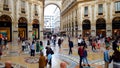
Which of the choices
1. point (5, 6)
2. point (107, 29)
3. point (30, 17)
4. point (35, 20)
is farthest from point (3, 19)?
point (107, 29)

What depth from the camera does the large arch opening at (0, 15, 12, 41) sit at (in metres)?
33.4

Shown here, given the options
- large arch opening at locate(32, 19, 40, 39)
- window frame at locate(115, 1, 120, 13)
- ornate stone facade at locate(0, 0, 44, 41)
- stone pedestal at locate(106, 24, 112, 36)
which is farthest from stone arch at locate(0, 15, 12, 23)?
window frame at locate(115, 1, 120, 13)

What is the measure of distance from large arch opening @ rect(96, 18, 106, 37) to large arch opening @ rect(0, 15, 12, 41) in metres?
21.0

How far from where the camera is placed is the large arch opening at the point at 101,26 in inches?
1771

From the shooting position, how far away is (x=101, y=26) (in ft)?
149

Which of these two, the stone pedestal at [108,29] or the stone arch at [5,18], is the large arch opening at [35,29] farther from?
the stone pedestal at [108,29]

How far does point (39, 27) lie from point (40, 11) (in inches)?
152

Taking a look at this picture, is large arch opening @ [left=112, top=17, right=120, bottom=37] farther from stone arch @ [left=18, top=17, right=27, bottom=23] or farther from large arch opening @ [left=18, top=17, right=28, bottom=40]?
stone arch @ [left=18, top=17, right=27, bottom=23]

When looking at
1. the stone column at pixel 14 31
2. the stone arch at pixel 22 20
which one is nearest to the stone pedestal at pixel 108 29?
the stone arch at pixel 22 20

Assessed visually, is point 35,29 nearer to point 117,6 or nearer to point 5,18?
point 5,18

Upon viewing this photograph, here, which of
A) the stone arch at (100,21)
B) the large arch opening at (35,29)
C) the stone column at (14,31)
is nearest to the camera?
the stone column at (14,31)

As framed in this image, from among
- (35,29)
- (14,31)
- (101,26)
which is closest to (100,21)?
(101,26)

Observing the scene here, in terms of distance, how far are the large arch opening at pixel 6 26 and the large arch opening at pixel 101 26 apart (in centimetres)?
2102

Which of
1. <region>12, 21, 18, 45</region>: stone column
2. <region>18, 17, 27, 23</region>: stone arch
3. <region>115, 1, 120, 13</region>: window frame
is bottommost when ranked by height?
<region>12, 21, 18, 45</region>: stone column
